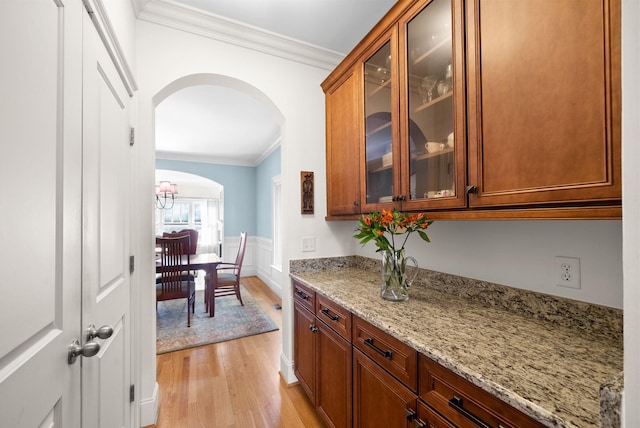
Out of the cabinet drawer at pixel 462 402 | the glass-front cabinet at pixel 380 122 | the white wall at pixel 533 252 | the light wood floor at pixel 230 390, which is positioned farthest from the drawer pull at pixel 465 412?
the light wood floor at pixel 230 390

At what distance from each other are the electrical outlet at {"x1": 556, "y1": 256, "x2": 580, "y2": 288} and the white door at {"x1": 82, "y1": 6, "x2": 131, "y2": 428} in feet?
5.93

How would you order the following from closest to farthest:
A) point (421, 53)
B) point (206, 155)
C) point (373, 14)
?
point (421, 53), point (373, 14), point (206, 155)

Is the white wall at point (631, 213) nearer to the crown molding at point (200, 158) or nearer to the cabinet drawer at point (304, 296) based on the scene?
the cabinet drawer at point (304, 296)

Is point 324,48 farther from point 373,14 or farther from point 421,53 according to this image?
point 421,53

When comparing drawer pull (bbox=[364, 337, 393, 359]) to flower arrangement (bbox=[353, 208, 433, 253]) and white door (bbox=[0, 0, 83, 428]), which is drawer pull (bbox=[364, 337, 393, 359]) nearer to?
flower arrangement (bbox=[353, 208, 433, 253])

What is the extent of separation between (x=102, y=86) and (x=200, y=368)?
2311 millimetres

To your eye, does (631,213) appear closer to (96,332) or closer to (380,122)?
(380,122)

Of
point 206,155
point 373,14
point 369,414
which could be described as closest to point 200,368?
point 369,414

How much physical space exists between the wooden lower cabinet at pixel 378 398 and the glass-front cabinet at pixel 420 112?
2.53 ft

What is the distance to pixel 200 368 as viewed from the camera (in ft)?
7.81

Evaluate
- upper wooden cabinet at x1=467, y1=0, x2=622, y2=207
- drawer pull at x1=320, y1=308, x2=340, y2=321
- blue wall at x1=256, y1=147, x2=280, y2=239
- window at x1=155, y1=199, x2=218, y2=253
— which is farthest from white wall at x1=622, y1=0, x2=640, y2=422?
window at x1=155, y1=199, x2=218, y2=253

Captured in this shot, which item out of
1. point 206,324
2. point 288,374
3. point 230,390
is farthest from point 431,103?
point 206,324

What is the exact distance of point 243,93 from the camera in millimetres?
2873

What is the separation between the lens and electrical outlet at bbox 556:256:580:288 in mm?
1035
